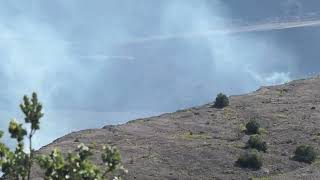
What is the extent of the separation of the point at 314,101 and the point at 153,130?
16.7 metres

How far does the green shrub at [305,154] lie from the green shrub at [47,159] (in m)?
33.2

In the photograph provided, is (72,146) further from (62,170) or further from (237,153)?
(62,170)

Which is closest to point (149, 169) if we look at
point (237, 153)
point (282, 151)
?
point (237, 153)

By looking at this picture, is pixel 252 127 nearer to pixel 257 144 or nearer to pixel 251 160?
pixel 257 144

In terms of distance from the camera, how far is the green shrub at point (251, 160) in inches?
1747

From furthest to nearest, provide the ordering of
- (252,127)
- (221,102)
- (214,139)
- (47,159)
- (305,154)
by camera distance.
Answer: (221,102), (252,127), (214,139), (305,154), (47,159)

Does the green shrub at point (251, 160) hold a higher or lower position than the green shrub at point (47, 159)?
higher

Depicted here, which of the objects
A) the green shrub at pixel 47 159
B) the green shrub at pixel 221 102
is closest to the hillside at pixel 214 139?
the green shrub at pixel 221 102

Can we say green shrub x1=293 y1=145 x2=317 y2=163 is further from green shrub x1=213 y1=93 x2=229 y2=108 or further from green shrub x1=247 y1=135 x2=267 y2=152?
green shrub x1=213 y1=93 x2=229 y2=108

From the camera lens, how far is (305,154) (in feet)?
153

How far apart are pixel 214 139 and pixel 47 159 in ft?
125

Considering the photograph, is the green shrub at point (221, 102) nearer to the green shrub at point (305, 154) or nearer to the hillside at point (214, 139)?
the hillside at point (214, 139)

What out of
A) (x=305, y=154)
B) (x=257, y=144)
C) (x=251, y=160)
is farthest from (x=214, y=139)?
(x=251, y=160)

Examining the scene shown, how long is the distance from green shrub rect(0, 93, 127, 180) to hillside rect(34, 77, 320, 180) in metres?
23.2
